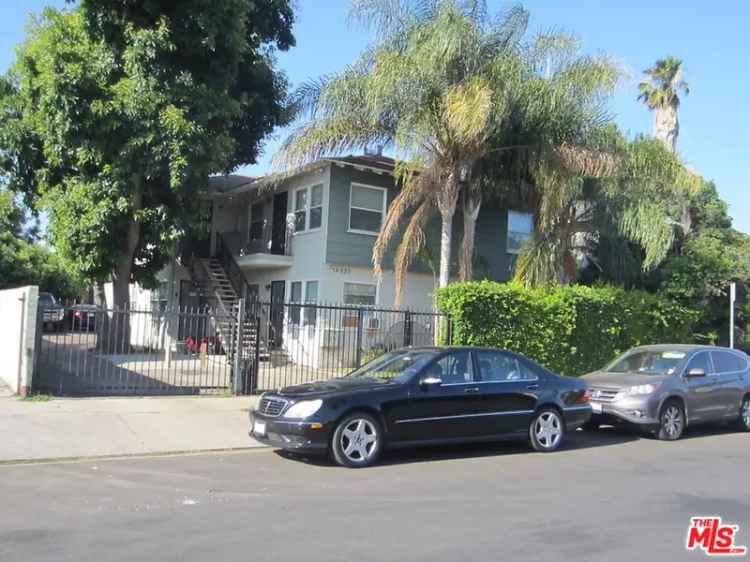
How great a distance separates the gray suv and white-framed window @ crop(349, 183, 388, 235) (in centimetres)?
1054

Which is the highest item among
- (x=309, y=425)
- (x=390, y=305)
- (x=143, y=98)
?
(x=143, y=98)

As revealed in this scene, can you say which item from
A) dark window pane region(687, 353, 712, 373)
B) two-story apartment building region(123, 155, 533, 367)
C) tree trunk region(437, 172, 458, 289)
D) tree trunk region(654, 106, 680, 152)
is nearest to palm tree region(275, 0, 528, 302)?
tree trunk region(437, 172, 458, 289)

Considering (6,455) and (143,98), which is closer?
(6,455)

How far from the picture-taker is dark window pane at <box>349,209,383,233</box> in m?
21.8

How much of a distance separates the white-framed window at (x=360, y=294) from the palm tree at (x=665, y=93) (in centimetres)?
1975

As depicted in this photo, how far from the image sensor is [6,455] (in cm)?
884

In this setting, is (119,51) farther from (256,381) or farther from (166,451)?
(166,451)

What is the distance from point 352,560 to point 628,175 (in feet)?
48.6

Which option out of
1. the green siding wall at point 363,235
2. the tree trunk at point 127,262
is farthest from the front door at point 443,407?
the green siding wall at point 363,235

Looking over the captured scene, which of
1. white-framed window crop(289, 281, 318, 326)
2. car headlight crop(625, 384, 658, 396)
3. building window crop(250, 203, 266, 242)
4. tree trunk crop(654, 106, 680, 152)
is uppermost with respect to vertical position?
tree trunk crop(654, 106, 680, 152)

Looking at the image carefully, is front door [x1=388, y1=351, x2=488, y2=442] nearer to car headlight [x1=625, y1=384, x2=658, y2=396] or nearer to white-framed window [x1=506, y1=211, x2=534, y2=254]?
car headlight [x1=625, y1=384, x2=658, y2=396]

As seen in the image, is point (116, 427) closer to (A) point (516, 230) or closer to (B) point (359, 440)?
(B) point (359, 440)

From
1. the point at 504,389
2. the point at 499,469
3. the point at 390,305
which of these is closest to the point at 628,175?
the point at 390,305

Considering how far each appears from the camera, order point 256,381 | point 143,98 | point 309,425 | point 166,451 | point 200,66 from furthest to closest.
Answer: point 200,66, point 143,98, point 256,381, point 166,451, point 309,425
